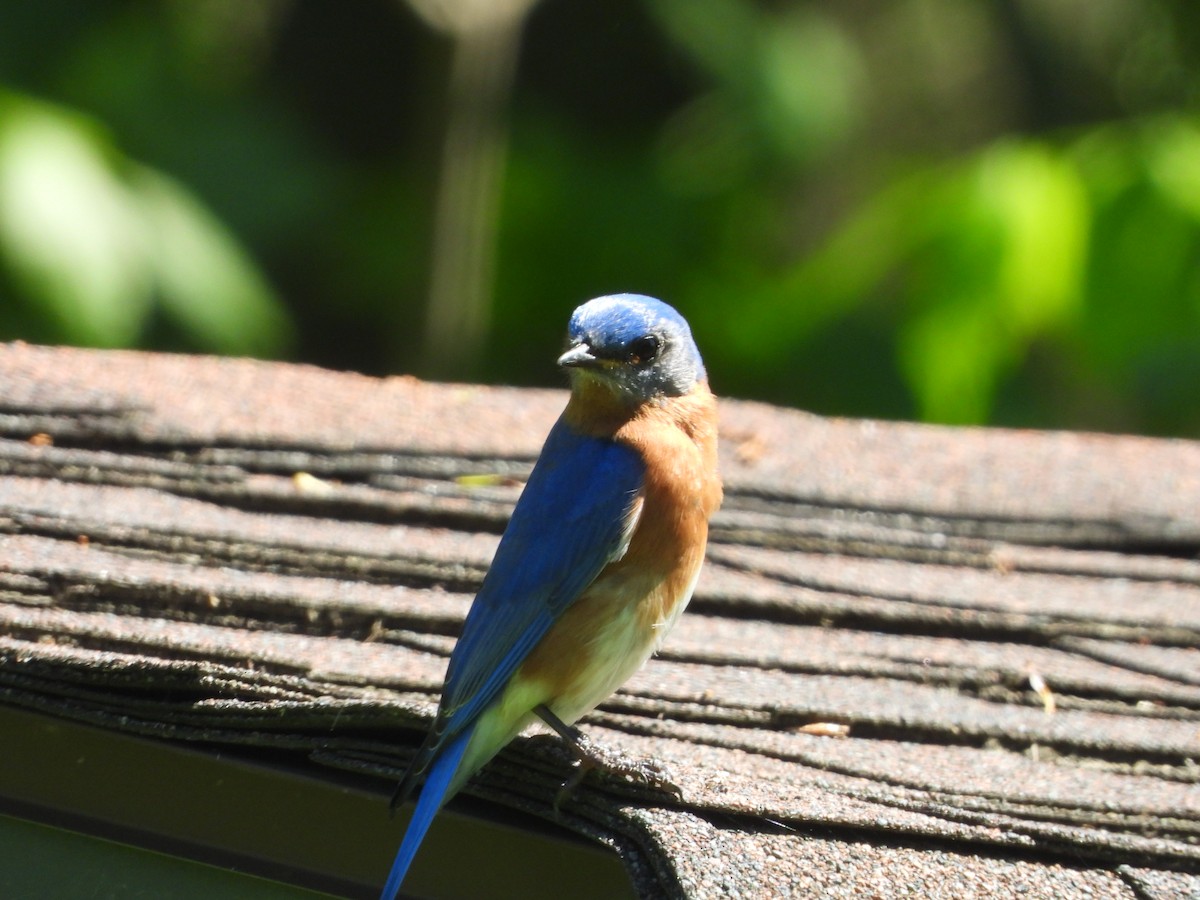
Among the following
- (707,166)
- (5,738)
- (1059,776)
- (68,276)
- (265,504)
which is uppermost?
(707,166)

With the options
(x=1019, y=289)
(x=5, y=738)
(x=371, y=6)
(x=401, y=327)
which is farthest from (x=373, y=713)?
(x=371, y=6)

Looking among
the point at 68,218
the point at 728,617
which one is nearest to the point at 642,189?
the point at 68,218

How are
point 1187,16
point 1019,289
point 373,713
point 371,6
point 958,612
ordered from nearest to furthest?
point 373,713 → point 958,612 → point 1019,289 → point 1187,16 → point 371,6

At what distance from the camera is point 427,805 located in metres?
2.07

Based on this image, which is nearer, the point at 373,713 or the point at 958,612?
the point at 373,713

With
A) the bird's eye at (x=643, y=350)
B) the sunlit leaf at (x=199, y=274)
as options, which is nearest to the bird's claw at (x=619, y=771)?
the bird's eye at (x=643, y=350)

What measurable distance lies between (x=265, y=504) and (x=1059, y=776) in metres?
1.60

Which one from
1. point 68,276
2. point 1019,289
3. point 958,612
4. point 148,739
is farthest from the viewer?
point 68,276

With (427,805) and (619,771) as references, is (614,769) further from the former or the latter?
(427,805)

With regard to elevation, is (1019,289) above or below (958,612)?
above

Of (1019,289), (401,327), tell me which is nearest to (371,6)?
(401,327)

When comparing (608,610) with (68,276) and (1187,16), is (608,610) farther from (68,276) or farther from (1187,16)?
(1187,16)

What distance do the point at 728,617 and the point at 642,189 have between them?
6018 millimetres

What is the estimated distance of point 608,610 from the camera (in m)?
2.54
